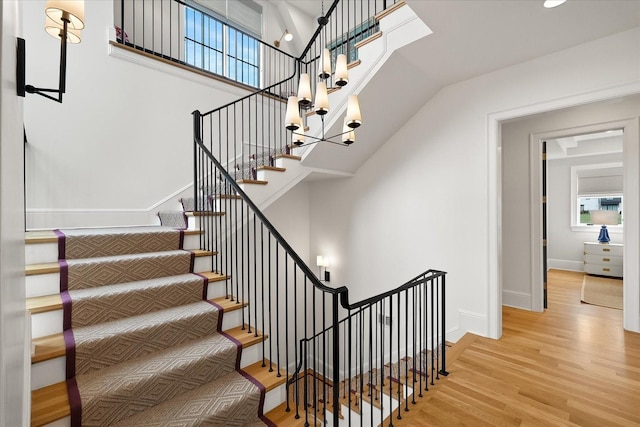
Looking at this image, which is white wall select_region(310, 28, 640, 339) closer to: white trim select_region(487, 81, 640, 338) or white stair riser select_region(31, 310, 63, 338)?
white trim select_region(487, 81, 640, 338)

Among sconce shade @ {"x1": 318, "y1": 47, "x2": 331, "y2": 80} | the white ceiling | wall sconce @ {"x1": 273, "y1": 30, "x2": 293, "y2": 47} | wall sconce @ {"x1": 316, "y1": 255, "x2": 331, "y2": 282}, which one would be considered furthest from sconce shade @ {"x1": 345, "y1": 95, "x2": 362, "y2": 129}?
wall sconce @ {"x1": 273, "y1": 30, "x2": 293, "y2": 47}

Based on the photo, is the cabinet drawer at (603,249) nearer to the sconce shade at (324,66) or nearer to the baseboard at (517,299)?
the baseboard at (517,299)

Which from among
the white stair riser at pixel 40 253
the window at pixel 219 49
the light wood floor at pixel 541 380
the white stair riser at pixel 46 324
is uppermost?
the window at pixel 219 49

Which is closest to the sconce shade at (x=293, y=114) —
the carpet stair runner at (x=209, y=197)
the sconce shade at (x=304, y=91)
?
the sconce shade at (x=304, y=91)

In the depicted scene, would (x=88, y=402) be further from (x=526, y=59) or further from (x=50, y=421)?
(x=526, y=59)

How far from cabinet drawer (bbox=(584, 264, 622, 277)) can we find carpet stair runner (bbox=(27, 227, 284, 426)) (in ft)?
23.7

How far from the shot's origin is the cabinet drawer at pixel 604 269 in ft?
18.5

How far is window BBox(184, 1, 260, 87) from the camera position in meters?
4.91

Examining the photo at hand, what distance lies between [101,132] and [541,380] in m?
5.27

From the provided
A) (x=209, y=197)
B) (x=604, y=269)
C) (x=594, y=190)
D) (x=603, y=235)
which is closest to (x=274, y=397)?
(x=209, y=197)

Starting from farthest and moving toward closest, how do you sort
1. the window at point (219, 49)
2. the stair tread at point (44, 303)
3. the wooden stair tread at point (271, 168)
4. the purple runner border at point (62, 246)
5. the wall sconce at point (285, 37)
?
the wall sconce at point (285, 37), the window at point (219, 49), the wooden stair tread at point (271, 168), the purple runner border at point (62, 246), the stair tread at point (44, 303)

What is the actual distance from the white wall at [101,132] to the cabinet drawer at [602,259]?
26.0 ft

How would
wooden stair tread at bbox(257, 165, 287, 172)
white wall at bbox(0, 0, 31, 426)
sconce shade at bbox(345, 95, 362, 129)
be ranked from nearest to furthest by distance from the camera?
white wall at bbox(0, 0, 31, 426) → sconce shade at bbox(345, 95, 362, 129) → wooden stair tread at bbox(257, 165, 287, 172)

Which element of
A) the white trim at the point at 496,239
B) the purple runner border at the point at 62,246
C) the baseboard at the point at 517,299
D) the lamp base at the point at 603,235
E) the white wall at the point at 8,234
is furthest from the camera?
the lamp base at the point at 603,235
